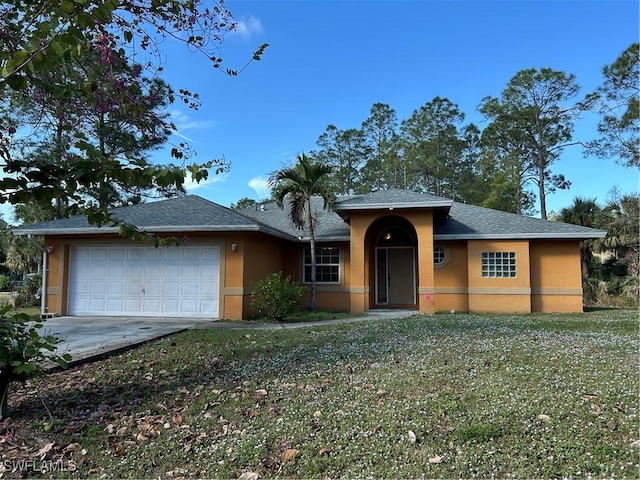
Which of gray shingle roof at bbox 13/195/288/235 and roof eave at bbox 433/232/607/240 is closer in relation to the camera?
gray shingle roof at bbox 13/195/288/235

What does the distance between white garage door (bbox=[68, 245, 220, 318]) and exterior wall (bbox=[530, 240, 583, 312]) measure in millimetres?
10598

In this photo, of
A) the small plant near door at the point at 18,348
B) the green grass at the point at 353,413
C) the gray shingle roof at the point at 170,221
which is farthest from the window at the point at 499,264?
the small plant near door at the point at 18,348

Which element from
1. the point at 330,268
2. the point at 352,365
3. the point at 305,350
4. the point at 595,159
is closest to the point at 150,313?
the point at 330,268

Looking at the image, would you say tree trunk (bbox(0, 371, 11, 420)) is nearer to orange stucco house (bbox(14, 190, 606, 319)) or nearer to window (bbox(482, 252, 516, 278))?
orange stucco house (bbox(14, 190, 606, 319))

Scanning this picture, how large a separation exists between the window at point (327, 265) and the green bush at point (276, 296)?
3.58 meters

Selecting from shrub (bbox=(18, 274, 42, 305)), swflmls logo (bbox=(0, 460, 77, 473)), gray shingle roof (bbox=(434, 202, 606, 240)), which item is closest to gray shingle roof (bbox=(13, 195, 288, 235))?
gray shingle roof (bbox=(434, 202, 606, 240))

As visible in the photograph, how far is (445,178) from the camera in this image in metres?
32.0

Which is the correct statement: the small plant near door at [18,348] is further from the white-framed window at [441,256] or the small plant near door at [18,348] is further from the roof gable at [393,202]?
the white-framed window at [441,256]

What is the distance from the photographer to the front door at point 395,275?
51.5 feet

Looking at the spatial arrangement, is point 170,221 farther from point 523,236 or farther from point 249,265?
→ point 523,236

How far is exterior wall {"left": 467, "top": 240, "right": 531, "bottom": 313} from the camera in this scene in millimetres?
13320

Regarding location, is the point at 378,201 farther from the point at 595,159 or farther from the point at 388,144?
the point at 388,144

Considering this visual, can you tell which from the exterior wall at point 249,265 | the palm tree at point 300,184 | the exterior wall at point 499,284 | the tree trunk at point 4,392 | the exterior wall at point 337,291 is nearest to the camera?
the tree trunk at point 4,392

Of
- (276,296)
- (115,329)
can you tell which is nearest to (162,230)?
(115,329)
